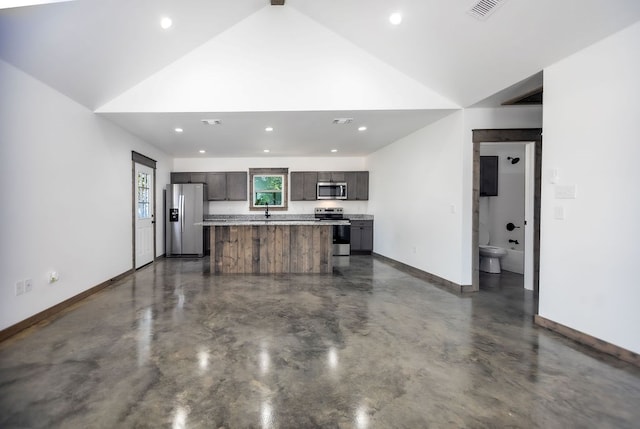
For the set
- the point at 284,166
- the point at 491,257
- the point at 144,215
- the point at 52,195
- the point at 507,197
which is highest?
the point at 284,166

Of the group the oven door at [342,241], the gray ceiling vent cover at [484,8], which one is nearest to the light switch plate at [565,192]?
the gray ceiling vent cover at [484,8]

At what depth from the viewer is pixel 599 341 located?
7.83ft

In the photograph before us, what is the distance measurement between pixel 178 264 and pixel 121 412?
14.7ft

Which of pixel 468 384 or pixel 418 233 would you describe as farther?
pixel 418 233

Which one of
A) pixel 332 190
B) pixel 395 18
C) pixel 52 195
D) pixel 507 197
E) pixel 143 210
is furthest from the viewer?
pixel 332 190

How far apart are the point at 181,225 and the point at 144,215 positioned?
970mm

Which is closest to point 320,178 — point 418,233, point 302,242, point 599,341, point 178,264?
point 302,242

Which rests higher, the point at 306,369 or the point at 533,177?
the point at 533,177

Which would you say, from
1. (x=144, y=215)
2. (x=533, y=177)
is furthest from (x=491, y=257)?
(x=144, y=215)

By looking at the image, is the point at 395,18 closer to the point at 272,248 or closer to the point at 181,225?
the point at 272,248

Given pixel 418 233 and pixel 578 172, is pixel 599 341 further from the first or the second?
pixel 418 233

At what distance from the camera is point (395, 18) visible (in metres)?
3.01

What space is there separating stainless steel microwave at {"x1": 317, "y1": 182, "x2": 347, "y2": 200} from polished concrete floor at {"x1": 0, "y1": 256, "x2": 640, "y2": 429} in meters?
3.92

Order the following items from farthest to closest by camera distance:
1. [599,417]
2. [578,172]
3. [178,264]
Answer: [178,264] < [578,172] < [599,417]
